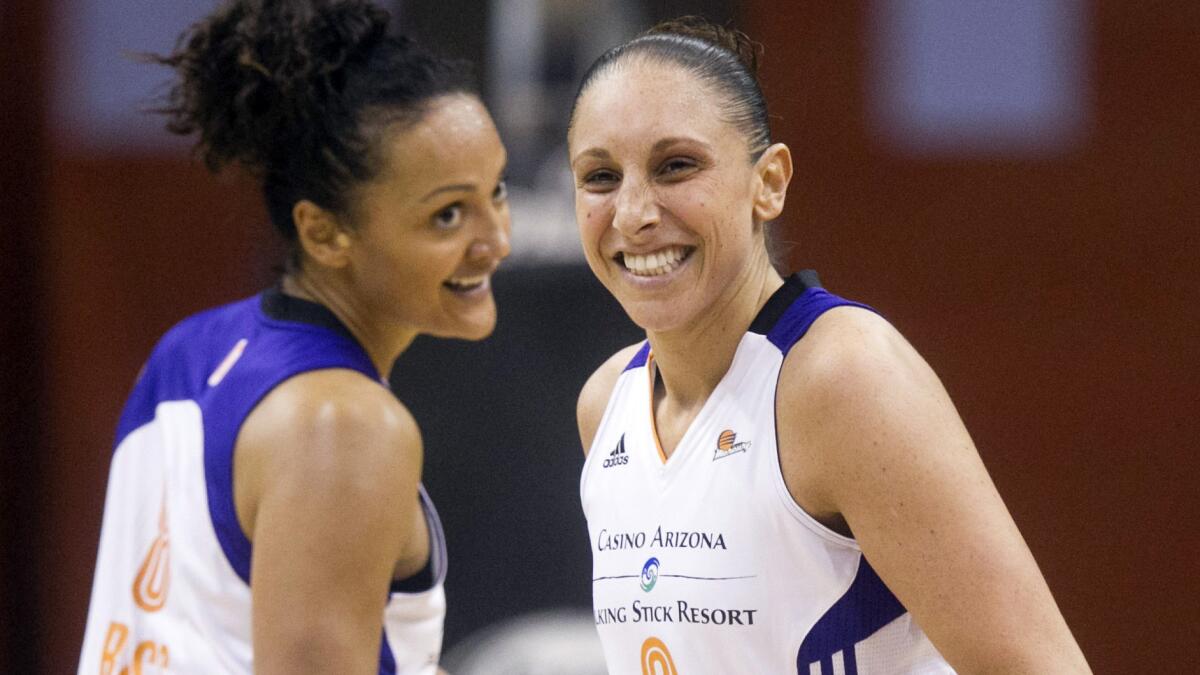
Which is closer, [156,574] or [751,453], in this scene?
[751,453]

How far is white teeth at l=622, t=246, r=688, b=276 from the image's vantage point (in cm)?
188

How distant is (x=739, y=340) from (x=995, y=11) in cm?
322

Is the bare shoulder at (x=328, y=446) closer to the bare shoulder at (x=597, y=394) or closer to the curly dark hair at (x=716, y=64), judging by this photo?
the bare shoulder at (x=597, y=394)

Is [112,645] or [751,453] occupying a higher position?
[751,453]

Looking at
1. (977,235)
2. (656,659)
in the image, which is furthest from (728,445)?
(977,235)

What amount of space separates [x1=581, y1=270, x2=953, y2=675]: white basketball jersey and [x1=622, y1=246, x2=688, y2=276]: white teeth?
0.44 feet

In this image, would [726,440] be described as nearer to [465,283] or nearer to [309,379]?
[309,379]

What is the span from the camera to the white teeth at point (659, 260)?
1884 millimetres

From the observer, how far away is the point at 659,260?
189 cm

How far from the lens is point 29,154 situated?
16.1 ft

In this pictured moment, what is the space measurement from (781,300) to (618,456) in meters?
0.34

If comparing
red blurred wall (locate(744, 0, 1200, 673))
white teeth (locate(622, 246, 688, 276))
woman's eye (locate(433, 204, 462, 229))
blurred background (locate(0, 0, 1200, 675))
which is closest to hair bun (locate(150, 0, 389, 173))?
woman's eye (locate(433, 204, 462, 229))

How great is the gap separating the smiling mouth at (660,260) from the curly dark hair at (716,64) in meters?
0.15

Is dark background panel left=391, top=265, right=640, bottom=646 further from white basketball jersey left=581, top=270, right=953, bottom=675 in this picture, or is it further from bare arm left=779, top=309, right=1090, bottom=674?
bare arm left=779, top=309, right=1090, bottom=674
